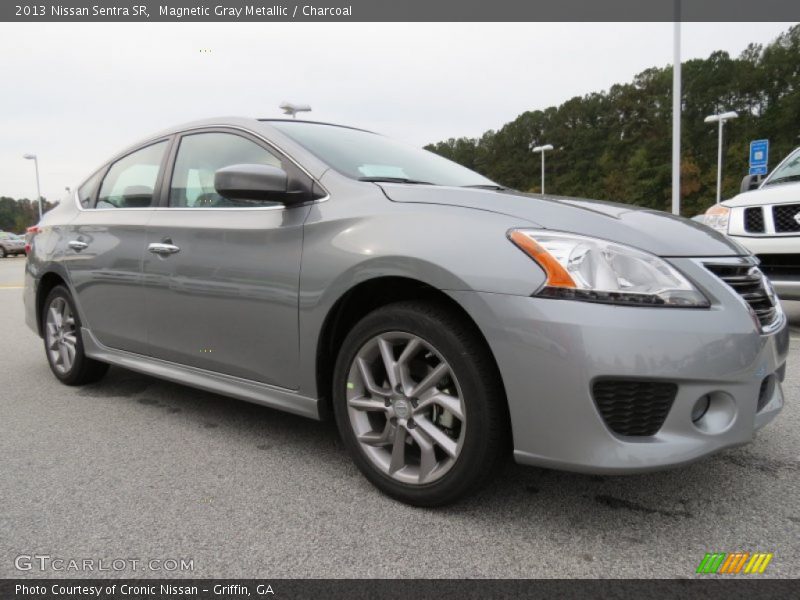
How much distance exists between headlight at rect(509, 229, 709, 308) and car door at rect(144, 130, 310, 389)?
40.4 inches

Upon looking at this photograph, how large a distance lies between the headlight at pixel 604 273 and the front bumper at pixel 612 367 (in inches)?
1.4

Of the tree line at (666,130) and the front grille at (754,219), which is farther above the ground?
the tree line at (666,130)

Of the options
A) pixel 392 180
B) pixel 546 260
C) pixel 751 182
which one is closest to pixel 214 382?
pixel 392 180

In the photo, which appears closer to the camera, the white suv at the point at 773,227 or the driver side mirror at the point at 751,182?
the white suv at the point at 773,227

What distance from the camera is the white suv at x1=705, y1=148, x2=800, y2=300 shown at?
181 inches

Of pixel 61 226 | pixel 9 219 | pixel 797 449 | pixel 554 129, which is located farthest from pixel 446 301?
pixel 9 219

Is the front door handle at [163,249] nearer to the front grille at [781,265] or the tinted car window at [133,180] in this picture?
the tinted car window at [133,180]

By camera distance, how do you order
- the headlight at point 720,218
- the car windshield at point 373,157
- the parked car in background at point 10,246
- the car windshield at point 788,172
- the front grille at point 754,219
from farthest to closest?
1. the parked car in background at point 10,246
2. the car windshield at point 788,172
3. the headlight at point 720,218
4. the front grille at point 754,219
5. the car windshield at point 373,157

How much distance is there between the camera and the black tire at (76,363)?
12.4ft

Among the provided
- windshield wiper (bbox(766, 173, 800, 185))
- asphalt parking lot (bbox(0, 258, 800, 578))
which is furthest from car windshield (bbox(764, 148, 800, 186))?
asphalt parking lot (bbox(0, 258, 800, 578))

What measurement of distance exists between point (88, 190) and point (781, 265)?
16.6 ft

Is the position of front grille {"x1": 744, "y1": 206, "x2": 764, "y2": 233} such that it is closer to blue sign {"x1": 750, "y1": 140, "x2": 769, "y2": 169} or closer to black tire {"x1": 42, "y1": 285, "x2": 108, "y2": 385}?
black tire {"x1": 42, "y1": 285, "x2": 108, "y2": 385}

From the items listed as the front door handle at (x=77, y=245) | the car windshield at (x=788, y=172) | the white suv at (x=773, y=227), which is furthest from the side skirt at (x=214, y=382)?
the car windshield at (x=788, y=172)

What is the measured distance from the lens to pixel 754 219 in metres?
4.88
